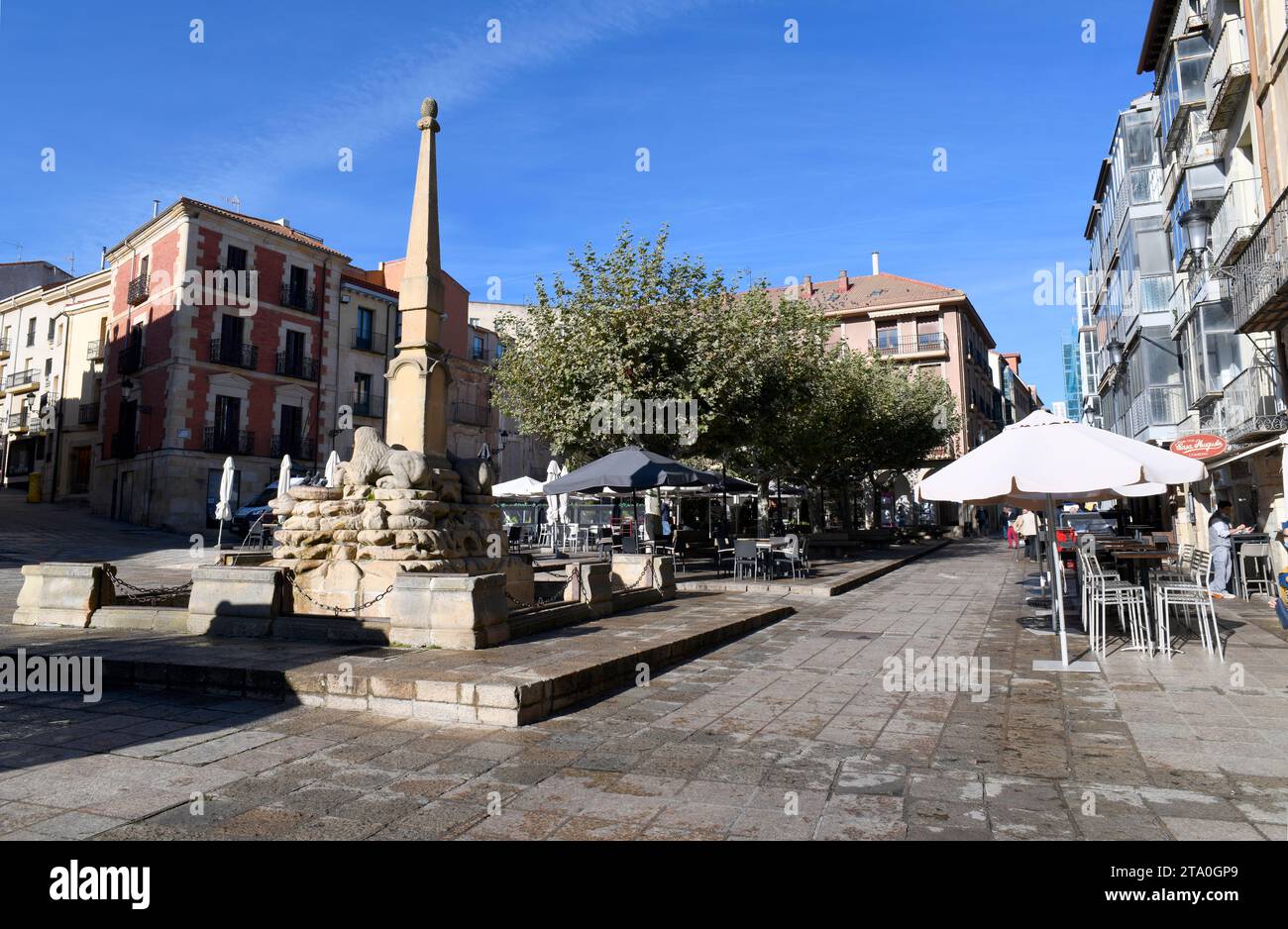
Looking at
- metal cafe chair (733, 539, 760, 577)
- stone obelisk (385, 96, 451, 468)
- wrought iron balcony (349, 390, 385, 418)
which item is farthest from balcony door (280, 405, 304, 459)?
stone obelisk (385, 96, 451, 468)

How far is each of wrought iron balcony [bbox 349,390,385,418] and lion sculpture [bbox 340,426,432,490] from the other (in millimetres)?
27271

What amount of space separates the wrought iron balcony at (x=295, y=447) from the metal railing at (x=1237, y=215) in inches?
1239

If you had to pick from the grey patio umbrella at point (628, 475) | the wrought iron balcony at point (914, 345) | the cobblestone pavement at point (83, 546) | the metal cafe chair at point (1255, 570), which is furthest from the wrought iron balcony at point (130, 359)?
the wrought iron balcony at point (914, 345)

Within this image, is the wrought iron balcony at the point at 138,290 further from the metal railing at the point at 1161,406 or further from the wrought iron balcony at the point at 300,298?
the metal railing at the point at 1161,406

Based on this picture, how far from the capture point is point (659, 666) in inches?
280

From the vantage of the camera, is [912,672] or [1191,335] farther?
[1191,335]

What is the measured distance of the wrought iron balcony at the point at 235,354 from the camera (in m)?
29.5

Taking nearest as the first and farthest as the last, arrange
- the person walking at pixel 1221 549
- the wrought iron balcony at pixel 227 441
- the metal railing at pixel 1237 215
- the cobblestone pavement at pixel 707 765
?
1. the cobblestone pavement at pixel 707 765
2. the person walking at pixel 1221 549
3. the metal railing at pixel 1237 215
4. the wrought iron balcony at pixel 227 441

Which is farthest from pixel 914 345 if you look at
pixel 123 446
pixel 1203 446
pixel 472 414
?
pixel 123 446

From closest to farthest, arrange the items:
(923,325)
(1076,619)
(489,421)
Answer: (1076,619), (489,421), (923,325)
